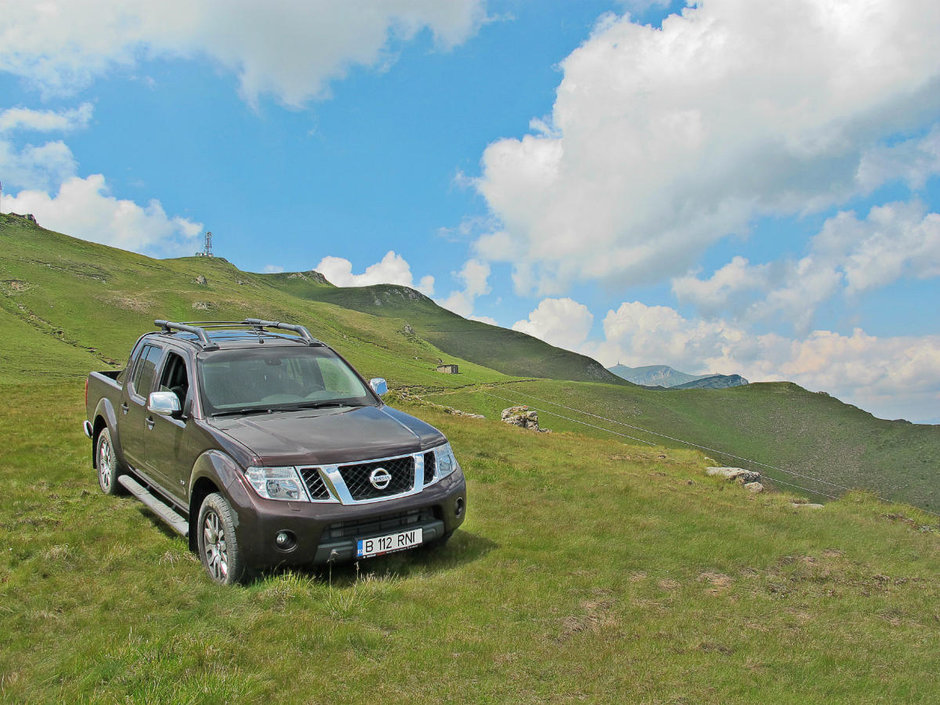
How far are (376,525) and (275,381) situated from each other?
261 cm

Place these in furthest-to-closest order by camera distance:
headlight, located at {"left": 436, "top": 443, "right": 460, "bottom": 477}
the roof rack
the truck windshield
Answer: the roof rack
the truck windshield
headlight, located at {"left": 436, "top": 443, "right": 460, "bottom": 477}

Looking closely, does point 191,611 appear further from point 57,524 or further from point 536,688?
point 57,524

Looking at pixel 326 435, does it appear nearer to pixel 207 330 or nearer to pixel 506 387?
pixel 207 330

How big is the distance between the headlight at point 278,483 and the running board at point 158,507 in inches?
64.7

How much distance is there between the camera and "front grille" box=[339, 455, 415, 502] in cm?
571

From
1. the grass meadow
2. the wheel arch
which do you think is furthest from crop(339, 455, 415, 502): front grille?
the wheel arch

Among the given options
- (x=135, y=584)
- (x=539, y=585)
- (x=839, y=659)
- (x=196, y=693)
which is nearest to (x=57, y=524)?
(x=135, y=584)

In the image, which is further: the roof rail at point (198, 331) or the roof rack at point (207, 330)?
the roof rack at point (207, 330)

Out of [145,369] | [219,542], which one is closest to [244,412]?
[219,542]

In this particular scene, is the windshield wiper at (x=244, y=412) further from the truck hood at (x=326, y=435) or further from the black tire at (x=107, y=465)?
the black tire at (x=107, y=465)

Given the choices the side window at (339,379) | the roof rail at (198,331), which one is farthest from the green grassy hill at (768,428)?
the side window at (339,379)

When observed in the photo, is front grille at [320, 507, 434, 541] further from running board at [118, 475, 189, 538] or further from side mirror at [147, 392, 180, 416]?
side mirror at [147, 392, 180, 416]

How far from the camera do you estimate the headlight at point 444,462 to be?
255 inches

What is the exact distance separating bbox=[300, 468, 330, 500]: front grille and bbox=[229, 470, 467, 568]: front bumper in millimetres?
92
